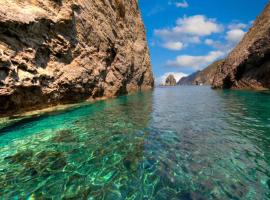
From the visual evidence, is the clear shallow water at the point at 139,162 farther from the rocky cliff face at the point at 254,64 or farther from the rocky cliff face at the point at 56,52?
the rocky cliff face at the point at 254,64

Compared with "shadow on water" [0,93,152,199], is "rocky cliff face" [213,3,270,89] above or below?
above

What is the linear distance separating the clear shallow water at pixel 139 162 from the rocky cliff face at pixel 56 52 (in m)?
5.28

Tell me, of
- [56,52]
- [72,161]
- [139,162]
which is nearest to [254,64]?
[56,52]

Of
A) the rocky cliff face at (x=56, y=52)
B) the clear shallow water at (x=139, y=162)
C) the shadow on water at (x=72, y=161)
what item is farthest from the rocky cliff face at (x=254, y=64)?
the shadow on water at (x=72, y=161)

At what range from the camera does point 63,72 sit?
21.5 metres

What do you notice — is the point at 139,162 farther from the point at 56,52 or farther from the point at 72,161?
the point at 56,52

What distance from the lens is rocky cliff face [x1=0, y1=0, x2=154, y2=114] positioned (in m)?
15.0

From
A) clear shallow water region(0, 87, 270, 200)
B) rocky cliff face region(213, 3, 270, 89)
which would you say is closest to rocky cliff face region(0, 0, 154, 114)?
clear shallow water region(0, 87, 270, 200)

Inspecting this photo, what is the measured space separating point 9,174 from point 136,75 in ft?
163

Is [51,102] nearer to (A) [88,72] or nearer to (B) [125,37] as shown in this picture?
(A) [88,72]

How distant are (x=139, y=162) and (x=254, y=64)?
45824 mm

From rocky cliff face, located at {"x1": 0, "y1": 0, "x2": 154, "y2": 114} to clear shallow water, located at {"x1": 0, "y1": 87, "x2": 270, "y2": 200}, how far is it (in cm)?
528

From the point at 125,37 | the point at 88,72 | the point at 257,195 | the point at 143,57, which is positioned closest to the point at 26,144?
the point at 257,195

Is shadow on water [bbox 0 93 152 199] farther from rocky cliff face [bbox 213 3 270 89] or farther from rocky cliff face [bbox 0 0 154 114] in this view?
rocky cliff face [bbox 213 3 270 89]
